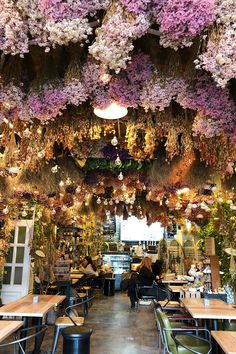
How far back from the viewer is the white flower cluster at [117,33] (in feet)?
6.56

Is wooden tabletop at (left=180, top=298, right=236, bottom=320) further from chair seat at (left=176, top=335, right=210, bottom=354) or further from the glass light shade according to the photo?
the glass light shade

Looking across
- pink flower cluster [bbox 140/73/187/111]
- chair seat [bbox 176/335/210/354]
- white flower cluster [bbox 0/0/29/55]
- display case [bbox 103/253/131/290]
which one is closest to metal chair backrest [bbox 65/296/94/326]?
chair seat [bbox 176/335/210/354]

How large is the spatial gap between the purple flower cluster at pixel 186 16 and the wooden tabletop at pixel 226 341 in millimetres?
2541

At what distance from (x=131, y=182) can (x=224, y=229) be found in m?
2.36

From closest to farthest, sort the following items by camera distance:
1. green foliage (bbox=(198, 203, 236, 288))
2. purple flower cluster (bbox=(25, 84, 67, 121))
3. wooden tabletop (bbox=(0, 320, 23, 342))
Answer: purple flower cluster (bbox=(25, 84, 67, 121))
wooden tabletop (bbox=(0, 320, 23, 342))
green foliage (bbox=(198, 203, 236, 288))


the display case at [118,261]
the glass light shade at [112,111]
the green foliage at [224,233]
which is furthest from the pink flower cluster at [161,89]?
the display case at [118,261]

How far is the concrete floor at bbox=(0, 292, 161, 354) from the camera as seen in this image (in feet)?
19.2

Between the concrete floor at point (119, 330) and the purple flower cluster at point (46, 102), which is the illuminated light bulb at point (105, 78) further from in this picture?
the concrete floor at point (119, 330)

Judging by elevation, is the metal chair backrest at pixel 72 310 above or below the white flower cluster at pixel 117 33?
below

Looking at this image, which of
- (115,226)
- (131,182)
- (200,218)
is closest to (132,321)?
(200,218)

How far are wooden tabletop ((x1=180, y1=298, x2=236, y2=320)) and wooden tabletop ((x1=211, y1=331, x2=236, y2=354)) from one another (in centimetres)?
83

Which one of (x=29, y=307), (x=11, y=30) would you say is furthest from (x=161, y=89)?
(x=29, y=307)

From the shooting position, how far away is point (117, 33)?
6.56 feet

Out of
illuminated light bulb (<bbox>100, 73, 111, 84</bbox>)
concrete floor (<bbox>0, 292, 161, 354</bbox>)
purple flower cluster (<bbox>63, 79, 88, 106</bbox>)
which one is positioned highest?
illuminated light bulb (<bbox>100, 73, 111, 84</bbox>)
